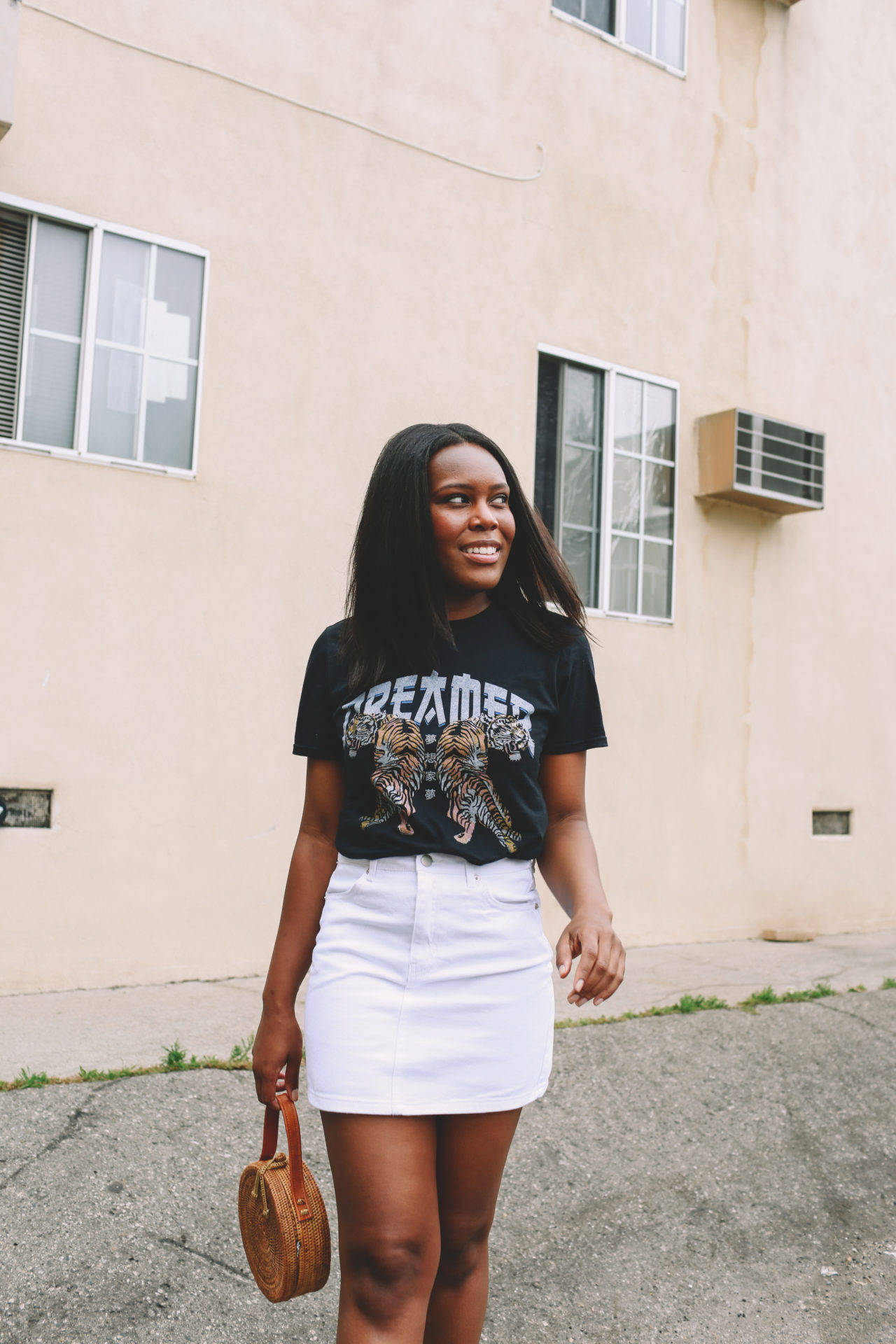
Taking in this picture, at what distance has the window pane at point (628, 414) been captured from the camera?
24.1 feet

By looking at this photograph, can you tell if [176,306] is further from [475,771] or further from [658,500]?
[475,771]

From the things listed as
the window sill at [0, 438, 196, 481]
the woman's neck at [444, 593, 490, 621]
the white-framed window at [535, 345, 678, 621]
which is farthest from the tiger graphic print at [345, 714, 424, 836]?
the white-framed window at [535, 345, 678, 621]

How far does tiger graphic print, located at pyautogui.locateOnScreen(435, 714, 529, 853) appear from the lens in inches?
75.8

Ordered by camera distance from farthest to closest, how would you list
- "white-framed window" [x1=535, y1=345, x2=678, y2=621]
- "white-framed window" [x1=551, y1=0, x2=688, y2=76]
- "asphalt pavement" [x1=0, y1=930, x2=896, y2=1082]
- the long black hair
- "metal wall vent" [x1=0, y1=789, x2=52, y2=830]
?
"white-framed window" [x1=551, y1=0, x2=688, y2=76], "white-framed window" [x1=535, y1=345, x2=678, y2=621], "metal wall vent" [x1=0, y1=789, x2=52, y2=830], "asphalt pavement" [x1=0, y1=930, x2=896, y2=1082], the long black hair

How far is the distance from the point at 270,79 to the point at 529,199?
172 centimetres

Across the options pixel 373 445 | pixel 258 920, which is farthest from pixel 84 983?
pixel 373 445

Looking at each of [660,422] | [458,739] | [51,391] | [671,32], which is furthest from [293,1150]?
[671,32]

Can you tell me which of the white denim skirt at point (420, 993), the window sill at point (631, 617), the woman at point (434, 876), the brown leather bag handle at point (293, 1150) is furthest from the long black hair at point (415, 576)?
the window sill at point (631, 617)

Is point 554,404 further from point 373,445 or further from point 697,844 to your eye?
point 697,844

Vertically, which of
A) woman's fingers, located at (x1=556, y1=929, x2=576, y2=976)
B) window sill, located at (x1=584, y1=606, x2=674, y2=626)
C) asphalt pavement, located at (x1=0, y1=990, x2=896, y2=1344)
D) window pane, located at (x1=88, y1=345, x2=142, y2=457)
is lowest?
asphalt pavement, located at (x1=0, y1=990, x2=896, y2=1344)

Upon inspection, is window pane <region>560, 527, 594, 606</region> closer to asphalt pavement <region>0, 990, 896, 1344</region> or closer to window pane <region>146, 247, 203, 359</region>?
window pane <region>146, 247, 203, 359</region>

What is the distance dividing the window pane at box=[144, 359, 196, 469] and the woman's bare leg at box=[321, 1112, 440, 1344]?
427 centimetres

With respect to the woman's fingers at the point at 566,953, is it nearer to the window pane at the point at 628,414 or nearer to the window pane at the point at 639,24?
the window pane at the point at 628,414

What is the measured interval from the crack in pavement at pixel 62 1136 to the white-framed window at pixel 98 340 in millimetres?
2915
